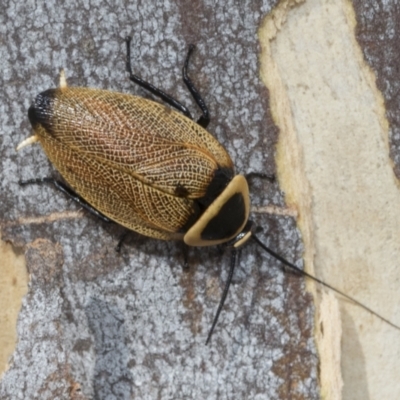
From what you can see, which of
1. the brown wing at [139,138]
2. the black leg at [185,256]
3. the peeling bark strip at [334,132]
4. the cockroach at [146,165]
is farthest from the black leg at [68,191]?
the peeling bark strip at [334,132]

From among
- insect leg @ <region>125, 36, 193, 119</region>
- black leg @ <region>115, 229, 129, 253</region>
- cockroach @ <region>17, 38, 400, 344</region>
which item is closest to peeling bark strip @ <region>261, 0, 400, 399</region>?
cockroach @ <region>17, 38, 400, 344</region>

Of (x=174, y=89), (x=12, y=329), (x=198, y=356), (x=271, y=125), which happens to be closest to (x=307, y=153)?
(x=271, y=125)

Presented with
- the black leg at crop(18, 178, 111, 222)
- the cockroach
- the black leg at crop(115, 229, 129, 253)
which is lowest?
the black leg at crop(115, 229, 129, 253)

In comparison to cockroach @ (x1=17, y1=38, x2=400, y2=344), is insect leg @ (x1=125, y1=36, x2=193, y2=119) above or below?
above

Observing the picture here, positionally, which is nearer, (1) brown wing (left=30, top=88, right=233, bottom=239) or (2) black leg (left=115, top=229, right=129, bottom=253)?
(1) brown wing (left=30, top=88, right=233, bottom=239)

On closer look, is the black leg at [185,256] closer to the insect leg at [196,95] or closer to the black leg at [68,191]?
the black leg at [68,191]

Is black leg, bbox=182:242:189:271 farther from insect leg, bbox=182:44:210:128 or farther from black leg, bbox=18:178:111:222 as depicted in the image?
insect leg, bbox=182:44:210:128

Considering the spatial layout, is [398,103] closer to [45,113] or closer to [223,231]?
[223,231]

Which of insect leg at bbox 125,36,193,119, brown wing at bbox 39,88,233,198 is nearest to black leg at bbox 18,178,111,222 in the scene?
brown wing at bbox 39,88,233,198
